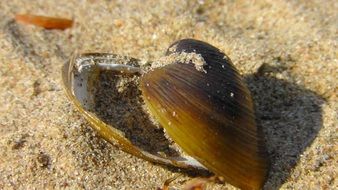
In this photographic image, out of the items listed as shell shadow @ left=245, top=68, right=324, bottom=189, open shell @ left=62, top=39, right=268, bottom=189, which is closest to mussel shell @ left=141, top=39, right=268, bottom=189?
open shell @ left=62, top=39, right=268, bottom=189

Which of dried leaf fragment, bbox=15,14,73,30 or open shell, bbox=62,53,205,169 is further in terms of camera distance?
dried leaf fragment, bbox=15,14,73,30

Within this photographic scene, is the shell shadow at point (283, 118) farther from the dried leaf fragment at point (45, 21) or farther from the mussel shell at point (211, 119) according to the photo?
the dried leaf fragment at point (45, 21)

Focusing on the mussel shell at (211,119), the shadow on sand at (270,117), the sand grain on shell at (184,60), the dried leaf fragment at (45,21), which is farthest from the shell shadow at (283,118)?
the dried leaf fragment at (45,21)

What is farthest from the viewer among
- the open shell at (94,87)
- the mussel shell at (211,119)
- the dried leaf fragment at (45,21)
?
the dried leaf fragment at (45,21)

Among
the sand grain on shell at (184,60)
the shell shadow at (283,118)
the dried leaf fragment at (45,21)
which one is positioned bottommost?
the dried leaf fragment at (45,21)

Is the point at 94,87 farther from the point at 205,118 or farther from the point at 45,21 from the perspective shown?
the point at 45,21

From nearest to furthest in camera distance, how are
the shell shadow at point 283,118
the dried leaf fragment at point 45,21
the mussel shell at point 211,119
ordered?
the mussel shell at point 211,119 → the shell shadow at point 283,118 → the dried leaf fragment at point 45,21

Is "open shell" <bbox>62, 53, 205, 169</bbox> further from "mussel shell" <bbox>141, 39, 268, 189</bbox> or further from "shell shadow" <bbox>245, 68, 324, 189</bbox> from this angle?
"shell shadow" <bbox>245, 68, 324, 189</bbox>
